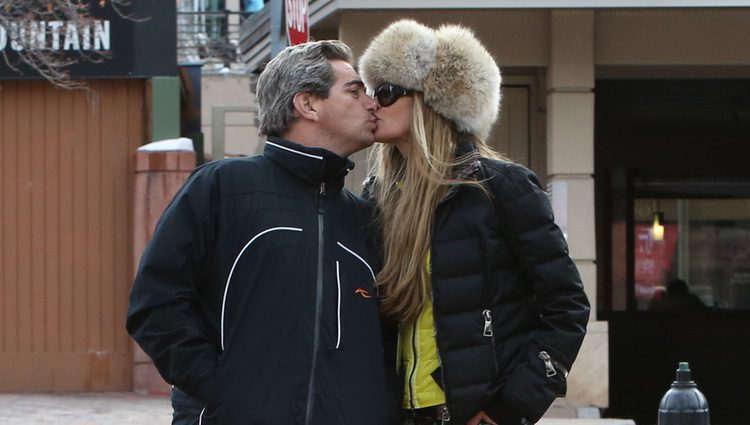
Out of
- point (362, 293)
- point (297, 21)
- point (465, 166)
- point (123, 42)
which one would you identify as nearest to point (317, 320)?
point (362, 293)

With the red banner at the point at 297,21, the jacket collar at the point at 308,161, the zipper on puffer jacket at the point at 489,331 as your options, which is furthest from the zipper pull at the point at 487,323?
the red banner at the point at 297,21

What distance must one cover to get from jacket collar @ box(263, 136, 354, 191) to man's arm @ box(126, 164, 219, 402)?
282 millimetres

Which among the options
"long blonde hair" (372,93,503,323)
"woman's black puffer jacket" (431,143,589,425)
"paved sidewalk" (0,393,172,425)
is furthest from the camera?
"paved sidewalk" (0,393,172,425)

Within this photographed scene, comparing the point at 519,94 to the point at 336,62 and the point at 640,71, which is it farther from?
the point at 336,62

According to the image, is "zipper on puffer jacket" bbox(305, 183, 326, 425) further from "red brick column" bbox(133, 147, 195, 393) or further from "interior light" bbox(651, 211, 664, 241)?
"interior light" bbox(651, 211, 664, 241)

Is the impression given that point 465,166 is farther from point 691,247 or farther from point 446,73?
point 691,247

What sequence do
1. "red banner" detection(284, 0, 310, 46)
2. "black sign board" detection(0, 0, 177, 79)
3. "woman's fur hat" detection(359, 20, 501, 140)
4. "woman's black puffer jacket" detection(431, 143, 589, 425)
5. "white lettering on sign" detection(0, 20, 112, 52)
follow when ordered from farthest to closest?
"black sign board" detection(0, 0, 177, 79) → "white lettering on sign" detection(0, 20, 112, 52) → "red banner" detection(284, 0, 310, 46) → "woman's fur hat" detection(359, 20, 501, 140) → "woman's black puffer jacket" detection(431, 143, 589, 425)

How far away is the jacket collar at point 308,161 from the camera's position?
3.83 m

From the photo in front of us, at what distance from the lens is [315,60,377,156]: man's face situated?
3936mm

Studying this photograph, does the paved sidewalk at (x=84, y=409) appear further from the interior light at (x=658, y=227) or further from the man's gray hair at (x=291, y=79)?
the man's gray hair at (x=291, y=79)

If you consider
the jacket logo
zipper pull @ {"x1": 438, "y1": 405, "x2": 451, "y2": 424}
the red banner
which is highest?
the red banner

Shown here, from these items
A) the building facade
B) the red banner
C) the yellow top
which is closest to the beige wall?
the building facade

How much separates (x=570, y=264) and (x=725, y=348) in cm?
1087

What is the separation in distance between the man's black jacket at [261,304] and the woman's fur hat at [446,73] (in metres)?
0.39
